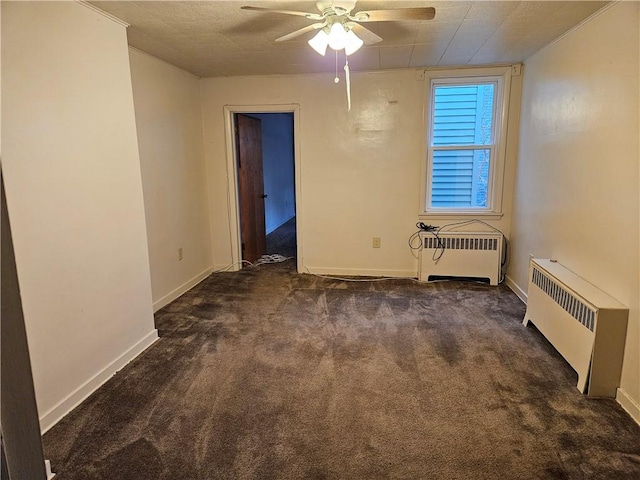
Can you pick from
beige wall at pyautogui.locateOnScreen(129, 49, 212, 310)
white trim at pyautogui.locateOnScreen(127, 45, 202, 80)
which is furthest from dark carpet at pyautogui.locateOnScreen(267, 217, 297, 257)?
white trim at pyautogui.locateOnScreen(127, 45, 202, 80)

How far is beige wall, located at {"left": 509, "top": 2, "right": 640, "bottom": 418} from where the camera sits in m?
2.06

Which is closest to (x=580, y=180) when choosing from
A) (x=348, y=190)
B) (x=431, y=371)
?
(x=431, y=371)

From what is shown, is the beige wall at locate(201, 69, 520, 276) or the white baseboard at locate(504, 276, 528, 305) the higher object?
the beige wall at locate(201, 69, 520, 276)

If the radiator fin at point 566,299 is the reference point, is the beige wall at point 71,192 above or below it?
above

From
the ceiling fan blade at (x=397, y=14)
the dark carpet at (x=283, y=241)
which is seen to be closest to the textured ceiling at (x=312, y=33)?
the ceiling fan blade at (x=397, y=14)

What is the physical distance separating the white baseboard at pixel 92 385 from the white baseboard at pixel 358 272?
2.12m

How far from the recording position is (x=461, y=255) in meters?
4.14

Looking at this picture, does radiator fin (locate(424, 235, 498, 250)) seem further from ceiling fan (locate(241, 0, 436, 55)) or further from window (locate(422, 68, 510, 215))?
ceiling fan (locate(241, 0, 436, 55))

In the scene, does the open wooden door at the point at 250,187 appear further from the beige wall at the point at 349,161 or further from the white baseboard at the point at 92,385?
the white baseboard at the point at 92,385

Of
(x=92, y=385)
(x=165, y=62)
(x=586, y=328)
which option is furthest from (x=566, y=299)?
(x=165, y=62)

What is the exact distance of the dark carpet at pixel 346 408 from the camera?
1723mm

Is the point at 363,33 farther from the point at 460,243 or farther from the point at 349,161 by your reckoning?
the point at 460,243

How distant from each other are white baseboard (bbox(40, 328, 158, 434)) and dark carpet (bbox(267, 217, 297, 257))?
9.32 ft

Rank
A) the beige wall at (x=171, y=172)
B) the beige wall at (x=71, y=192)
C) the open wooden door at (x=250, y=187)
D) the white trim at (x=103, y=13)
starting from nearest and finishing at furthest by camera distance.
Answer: the beige wall at (x=71, y=192), the white trim at (x=103, y=13), the beige wall at (x=171, y=172), the open wooden door at (x=250, y=187)
